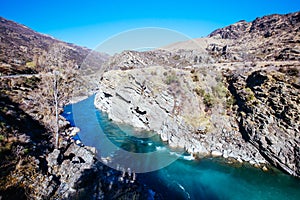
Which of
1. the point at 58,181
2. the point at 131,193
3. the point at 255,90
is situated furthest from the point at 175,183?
the point at 255,90

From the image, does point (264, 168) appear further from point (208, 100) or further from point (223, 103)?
point (208, 100)

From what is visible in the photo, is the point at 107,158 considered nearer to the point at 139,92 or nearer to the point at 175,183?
the point at 175,183

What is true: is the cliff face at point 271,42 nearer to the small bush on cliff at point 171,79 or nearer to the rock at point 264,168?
the small bush on cliff at point 171,79

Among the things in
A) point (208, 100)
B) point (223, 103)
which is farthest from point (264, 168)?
point (208, 100)

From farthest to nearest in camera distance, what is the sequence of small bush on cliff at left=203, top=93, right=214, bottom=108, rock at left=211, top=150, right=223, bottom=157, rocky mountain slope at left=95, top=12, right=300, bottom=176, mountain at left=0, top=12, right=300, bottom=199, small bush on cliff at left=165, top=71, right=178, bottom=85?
small bush on cliff at left=165, top=71, right=178, bottom=85
small bush on cliff at left=203, top=93, right=214, bottom=108
rock at left=211, top=150, right=223, bottom=157
rocky mountain slope at left=95, top=12, right=300, bottom=176
mountain at left=0, top=12, right=300, bottom=199

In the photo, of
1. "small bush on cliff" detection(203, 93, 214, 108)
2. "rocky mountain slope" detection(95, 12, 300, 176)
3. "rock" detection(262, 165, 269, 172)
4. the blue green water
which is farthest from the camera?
"small bush on cliff" detection(203, 93, 214, 108)

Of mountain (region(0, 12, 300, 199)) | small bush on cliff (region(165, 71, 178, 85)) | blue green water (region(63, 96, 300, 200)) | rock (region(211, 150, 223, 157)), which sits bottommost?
blue green water (region(63, 96, 300, 200))

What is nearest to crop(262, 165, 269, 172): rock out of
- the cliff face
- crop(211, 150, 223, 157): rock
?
crop(211, 150, 223, 157): rock

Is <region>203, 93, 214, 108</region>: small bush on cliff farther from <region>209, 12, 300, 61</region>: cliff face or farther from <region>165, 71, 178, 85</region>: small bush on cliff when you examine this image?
<region>209, 12, 300, 61</region>: cliff face
